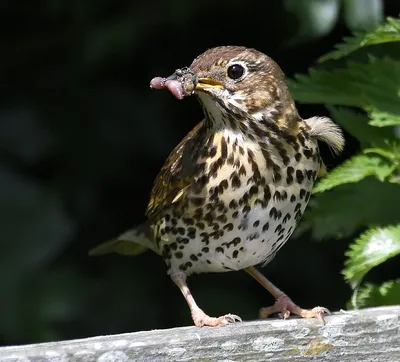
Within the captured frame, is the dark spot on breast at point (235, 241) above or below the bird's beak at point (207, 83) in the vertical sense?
below

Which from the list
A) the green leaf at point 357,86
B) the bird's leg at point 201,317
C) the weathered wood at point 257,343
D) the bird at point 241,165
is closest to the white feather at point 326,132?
the bird at point 241,165

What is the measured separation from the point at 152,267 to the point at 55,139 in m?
0.55

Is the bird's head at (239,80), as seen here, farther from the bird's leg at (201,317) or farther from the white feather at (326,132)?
the bird's leg at (201,317)

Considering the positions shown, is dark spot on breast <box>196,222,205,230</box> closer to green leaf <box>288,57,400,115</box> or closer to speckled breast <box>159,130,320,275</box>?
speckled breast <box>159,130,320,275</box>

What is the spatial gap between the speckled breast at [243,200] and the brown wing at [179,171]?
0.13ft

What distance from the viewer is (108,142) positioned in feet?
13.3

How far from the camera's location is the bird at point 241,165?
2.65m

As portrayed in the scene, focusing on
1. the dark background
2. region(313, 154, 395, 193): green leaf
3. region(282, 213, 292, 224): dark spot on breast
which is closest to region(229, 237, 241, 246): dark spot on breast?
region(282, 213, 292, 224): dark spot on breast

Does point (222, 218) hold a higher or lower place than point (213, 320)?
higher

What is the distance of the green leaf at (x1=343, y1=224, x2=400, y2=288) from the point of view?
2773mm

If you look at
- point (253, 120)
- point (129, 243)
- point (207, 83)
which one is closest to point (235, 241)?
point (253, 120)

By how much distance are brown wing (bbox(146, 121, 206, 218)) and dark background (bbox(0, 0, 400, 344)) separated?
0.90m

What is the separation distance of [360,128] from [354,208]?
0.71ft

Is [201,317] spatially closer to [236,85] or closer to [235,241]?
[235,241]
